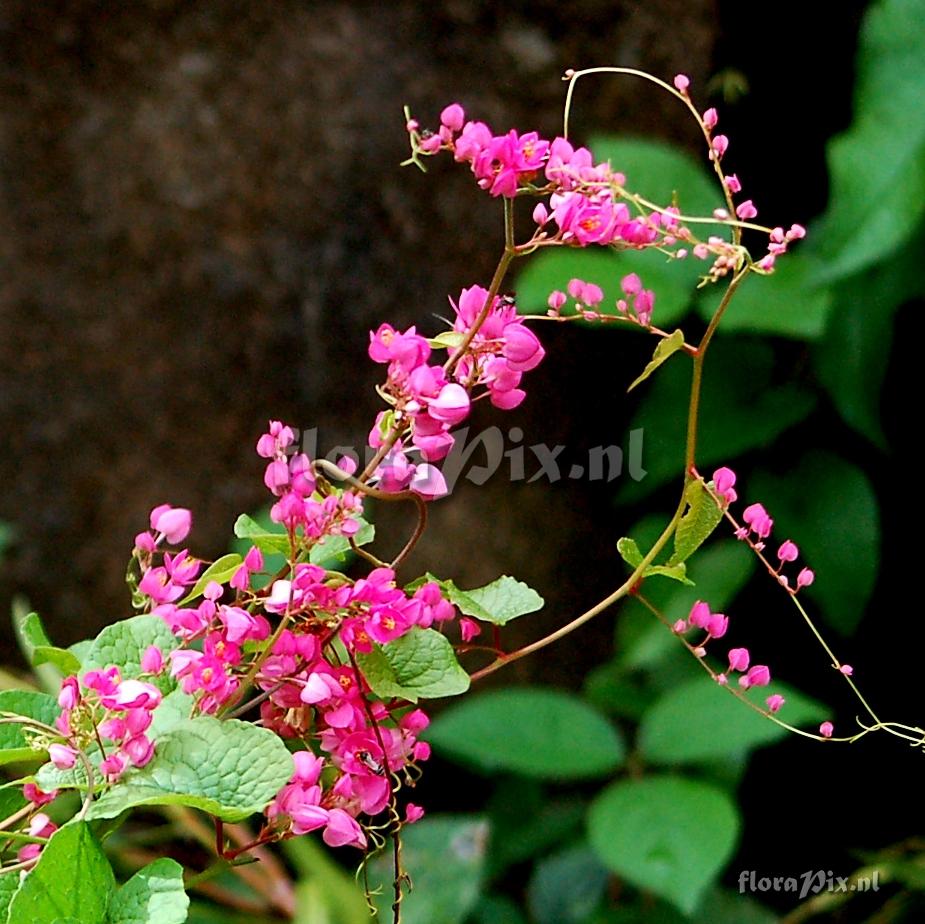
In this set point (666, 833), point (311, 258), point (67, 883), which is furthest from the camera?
point (311, 258)

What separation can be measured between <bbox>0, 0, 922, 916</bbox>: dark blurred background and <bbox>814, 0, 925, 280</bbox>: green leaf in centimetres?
20

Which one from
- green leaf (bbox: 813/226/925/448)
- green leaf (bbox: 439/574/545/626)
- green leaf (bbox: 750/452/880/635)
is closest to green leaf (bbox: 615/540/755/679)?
green leaf (bbox: 750/452/880/635)

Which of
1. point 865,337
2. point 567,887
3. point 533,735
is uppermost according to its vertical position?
point 865,337

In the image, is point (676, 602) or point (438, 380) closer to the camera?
point (438, 380)

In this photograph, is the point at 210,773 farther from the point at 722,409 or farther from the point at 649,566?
the point at 722,409

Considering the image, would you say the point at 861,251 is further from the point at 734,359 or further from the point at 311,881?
the point at 311,881

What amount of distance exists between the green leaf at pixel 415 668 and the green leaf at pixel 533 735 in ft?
2.14

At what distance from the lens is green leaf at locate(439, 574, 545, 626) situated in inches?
12.3

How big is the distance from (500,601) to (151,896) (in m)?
0.12

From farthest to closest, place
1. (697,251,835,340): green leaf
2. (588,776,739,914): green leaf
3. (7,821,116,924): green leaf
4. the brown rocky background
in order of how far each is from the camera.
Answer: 1. the brown rocky background
2. (697,251,835,340): green leaf
3. (588,776,739,914): green leaf
4. (7,821,116,924): green leaf

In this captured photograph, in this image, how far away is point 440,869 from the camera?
3.01ft

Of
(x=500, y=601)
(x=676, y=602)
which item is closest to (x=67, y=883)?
(x=500, y=601)

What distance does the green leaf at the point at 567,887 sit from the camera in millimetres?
984

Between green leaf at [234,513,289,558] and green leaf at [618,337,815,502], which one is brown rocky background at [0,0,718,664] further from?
green leaf at [234,513,289,558]
